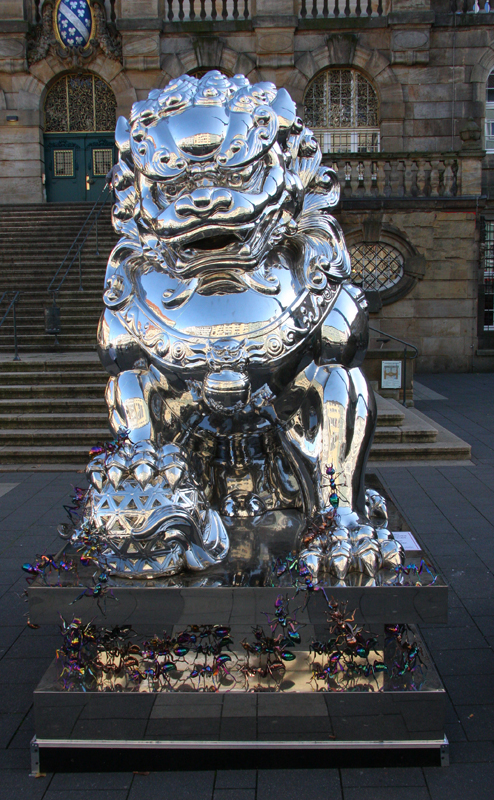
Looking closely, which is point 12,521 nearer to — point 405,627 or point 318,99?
point 405,627

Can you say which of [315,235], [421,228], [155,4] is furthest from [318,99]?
[315,235]

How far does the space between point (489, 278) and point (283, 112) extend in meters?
13.1

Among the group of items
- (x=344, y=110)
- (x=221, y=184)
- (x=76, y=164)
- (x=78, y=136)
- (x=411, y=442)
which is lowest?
(x=411, y=442)

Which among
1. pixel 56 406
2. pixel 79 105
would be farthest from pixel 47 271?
pixel 79 105

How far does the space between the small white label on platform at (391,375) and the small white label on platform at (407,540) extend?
20.5ft

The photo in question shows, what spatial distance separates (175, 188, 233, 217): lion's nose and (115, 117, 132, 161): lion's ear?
1.15 feet

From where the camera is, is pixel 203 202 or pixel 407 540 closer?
pixel 203 202

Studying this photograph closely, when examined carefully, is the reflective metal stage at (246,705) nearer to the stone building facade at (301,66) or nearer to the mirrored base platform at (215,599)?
the mirrored base platform at (215,599)

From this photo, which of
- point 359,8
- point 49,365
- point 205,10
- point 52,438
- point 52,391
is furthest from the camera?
point 205,10

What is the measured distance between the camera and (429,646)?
2771 mm

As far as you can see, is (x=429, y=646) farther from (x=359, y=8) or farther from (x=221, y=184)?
(x=359, y=8)

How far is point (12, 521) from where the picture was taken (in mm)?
4625

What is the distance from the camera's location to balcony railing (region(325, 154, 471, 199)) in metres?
12.5

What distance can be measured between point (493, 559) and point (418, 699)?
2008 mm
